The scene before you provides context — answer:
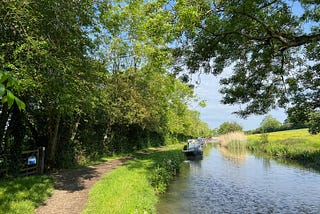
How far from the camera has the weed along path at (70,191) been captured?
7.06 metres

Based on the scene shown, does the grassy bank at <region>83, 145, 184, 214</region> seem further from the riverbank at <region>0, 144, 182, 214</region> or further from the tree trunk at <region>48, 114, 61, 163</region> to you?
the tree trunk at <region>48, 114, 61, 163</region>

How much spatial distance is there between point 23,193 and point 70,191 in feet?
5.07

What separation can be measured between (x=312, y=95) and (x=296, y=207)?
5.33 metres

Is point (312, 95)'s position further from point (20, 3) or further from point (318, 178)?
point (318, 178)

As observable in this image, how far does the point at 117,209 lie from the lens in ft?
23.0

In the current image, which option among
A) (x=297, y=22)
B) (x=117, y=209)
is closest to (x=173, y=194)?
(x=117, y=209)

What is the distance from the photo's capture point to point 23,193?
24.8 feet

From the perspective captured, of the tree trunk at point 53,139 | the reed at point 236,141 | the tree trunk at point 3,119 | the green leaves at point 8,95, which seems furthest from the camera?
the reed at point 236,141

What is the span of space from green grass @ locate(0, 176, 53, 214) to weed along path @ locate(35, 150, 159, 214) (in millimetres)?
217

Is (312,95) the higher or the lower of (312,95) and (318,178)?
the higher

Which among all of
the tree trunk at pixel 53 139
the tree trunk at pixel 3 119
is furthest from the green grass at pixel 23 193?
the tree trunk at pixel 53 139

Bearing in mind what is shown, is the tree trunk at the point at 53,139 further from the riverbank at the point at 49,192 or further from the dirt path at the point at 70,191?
the riverbank at the point at 49,192

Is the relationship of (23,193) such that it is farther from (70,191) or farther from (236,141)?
(236,141)

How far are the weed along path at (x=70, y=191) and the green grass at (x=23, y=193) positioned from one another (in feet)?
0.71
